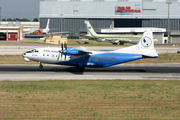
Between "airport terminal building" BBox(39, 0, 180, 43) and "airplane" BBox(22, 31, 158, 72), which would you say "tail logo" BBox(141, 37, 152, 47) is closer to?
"airplane" BBox(22, 31, 158, 72)

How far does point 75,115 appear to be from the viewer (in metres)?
16.3

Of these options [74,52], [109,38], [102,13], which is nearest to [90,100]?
[74,52]

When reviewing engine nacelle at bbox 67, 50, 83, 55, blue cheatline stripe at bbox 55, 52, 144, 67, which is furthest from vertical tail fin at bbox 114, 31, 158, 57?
engine nacelle at bbox 67, 50, 83, 55

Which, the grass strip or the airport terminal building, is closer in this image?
the grass strip

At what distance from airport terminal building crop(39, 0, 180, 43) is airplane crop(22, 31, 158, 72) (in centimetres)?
10716

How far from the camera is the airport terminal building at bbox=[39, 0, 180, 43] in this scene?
13912 centimetres

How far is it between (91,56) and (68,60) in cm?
327

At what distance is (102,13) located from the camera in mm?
141000

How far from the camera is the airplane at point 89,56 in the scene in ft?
108

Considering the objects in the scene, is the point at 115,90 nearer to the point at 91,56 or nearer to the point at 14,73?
the point at 91,56

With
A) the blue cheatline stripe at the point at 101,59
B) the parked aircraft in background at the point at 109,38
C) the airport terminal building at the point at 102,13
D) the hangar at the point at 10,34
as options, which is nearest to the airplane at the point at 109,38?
the parked aircraft in background at the point at 109,38

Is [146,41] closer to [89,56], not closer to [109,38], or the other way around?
[89,56]

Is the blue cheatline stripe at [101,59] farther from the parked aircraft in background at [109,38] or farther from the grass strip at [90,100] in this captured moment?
the parked aircraft in background at [109,38]

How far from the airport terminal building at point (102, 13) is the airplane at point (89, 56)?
107158 millimetres
